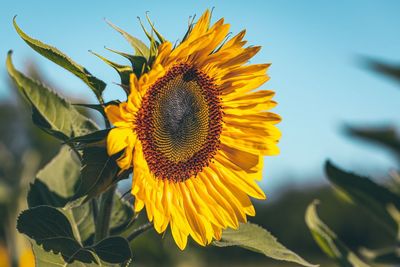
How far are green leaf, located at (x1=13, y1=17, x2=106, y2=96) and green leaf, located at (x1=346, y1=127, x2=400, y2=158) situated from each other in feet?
2.66

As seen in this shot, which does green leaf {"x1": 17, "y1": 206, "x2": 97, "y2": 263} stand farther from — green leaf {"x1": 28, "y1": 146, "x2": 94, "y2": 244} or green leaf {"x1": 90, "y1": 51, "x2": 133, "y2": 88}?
green leaf {"x1": 90, "y1": 51, "x2": 133, "y2": 88}

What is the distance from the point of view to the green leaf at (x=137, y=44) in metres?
1.80

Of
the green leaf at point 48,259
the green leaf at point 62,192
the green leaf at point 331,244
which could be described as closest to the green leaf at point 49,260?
the green leaf at point 48,259

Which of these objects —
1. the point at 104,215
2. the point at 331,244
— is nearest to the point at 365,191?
the point at 331,244

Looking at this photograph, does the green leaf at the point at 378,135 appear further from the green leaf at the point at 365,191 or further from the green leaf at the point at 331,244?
the green leaf at the point at 331,244

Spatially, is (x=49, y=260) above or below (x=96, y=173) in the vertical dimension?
below

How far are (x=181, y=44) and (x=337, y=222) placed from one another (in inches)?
650

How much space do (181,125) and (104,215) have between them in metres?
0.40

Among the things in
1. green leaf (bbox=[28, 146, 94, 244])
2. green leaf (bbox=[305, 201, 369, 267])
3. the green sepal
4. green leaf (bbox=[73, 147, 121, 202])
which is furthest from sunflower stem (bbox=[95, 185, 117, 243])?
green leaf (bbox=[305, 201, 369, 267])

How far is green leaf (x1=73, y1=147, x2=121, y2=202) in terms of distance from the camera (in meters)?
1.72

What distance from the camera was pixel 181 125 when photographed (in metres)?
2.12

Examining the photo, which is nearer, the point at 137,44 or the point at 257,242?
the point at 137,44

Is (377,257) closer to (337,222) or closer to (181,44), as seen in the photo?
(181,44)

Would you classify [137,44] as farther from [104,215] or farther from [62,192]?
[62,192]
